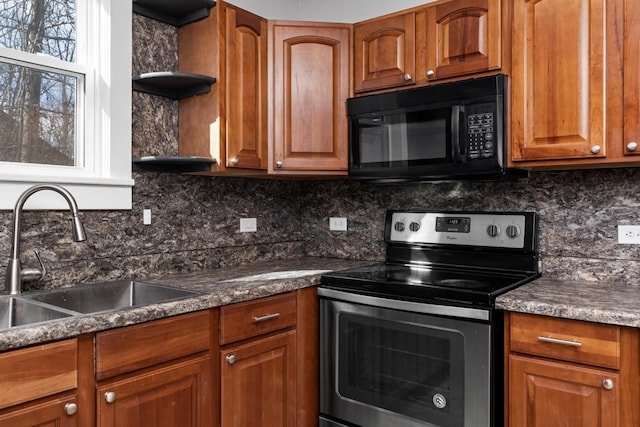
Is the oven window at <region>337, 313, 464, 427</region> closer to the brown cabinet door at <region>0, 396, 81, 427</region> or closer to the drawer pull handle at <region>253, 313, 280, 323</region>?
the drawer pull handle at <region>253, 313, 280, 323</region>

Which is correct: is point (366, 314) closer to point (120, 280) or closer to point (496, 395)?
point (496, 395)

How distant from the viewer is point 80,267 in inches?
77.5

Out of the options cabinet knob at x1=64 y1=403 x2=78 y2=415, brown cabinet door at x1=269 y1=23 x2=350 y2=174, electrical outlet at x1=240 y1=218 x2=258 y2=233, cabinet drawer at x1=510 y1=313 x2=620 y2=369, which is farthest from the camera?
electrical outlet at x1=240 y1=218 x2=258 y2=233

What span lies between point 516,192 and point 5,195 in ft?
7.15

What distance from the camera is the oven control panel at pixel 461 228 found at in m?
2.26

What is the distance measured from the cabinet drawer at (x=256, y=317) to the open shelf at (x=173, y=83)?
1008 mm

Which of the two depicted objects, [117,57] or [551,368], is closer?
[551,368]

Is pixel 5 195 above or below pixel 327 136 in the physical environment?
below

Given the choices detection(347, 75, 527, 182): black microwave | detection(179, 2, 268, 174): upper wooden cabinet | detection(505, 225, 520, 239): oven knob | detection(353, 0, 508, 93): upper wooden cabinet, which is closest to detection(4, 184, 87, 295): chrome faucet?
detection(179, 2, 268, 174): upper wooden cabinet

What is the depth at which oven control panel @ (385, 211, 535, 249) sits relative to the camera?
89.0 inches

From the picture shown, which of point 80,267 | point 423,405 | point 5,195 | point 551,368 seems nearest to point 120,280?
point 80,267

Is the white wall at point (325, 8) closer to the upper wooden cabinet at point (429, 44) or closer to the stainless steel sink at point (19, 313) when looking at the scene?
Result: the upper wooden cabinet at point (429, 44)

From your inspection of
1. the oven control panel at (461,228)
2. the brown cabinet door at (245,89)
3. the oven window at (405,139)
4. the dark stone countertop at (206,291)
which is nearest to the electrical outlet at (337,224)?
the dark stone countertop at (206,291)

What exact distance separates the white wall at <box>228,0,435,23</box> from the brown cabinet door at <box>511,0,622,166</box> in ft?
2.92
